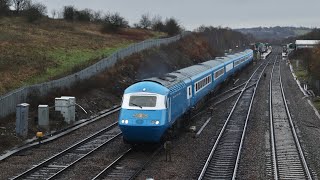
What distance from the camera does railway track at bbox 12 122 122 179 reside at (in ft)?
52.6

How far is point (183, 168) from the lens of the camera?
55.8ft

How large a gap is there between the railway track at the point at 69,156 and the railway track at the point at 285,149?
301 inches

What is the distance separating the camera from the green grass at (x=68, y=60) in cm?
3450

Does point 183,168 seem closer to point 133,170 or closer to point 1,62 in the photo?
point 133,170

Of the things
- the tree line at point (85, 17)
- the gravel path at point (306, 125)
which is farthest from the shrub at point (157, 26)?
the gravel path at point (306, 125)

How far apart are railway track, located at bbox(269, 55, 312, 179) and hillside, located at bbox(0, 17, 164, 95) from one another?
1633cm

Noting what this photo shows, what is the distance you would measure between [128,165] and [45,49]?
30.8 meters

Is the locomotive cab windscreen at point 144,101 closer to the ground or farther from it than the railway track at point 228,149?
farther from it

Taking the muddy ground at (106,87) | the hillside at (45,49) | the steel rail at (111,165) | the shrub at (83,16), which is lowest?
the steel rail at (111,165)

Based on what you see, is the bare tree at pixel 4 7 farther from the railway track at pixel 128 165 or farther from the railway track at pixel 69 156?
the railway track at pixel 128 165

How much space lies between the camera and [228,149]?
66.4ft

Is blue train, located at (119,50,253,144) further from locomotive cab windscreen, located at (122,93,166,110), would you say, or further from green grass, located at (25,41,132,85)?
green grass, located at (25,41,132,85)

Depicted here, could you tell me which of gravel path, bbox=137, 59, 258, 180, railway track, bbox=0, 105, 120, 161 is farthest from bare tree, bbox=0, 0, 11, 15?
gravel path, bbox=137, 59, 258, 180

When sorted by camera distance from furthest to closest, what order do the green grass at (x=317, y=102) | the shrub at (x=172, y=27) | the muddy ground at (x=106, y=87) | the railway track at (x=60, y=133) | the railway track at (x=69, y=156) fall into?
the shrub at (x=172, y=27) → the green grass at (x=317, y=102) → the muddy ground at (x=106, y=87) → the railway track at (x=60, y=133) → the railway track at (x=69, y=156)
